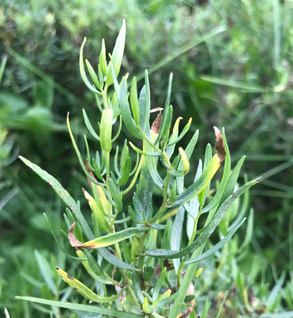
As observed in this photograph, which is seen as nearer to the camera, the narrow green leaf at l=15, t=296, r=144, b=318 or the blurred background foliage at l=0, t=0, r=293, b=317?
the narrow green leaf at l=15, t=296, r=144, b=318

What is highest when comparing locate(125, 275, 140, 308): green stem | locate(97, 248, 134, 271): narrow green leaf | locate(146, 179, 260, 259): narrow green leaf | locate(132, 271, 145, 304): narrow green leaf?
locate(146, 179, 260, 259): narrow green leaf

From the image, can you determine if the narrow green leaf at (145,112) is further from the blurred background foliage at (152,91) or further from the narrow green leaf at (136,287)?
the blurred background foliage at (152,91)

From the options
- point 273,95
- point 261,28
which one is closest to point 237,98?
point 273,95

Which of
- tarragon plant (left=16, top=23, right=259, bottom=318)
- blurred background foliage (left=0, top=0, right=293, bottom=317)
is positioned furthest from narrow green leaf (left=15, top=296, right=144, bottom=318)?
blurred background foliage (left=0, top=0, right=293, bottom=317)

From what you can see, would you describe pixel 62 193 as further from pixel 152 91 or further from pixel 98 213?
pixel 152 91

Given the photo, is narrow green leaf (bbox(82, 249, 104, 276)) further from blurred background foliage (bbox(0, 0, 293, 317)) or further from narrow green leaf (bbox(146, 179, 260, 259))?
blurred background foliage (bbox(0, 0, 293, 317))

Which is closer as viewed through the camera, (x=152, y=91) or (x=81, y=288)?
(x=81, y=288)

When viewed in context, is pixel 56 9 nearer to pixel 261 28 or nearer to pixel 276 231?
pixel 261 28

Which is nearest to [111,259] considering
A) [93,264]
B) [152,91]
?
[93,264]

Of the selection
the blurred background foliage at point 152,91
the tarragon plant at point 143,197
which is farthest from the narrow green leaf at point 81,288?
the blurred background foliage at point 152,91
